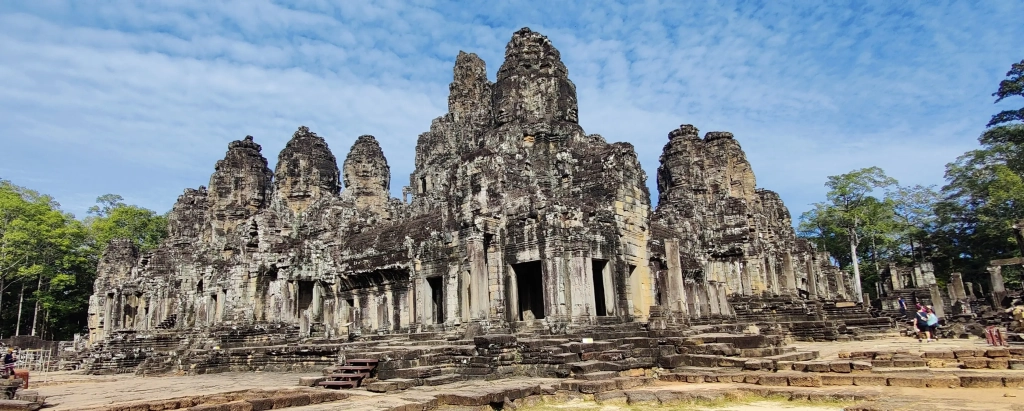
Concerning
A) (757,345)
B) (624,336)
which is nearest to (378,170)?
(624,336)

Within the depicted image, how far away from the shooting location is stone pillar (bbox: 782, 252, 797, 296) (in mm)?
27203

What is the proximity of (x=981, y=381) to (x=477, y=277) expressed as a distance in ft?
32.6

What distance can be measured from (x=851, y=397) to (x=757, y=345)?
193 inches

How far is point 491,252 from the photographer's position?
1585 centimetres

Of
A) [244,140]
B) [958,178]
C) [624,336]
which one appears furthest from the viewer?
[958,178]

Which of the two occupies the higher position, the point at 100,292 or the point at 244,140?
the point at 244,140

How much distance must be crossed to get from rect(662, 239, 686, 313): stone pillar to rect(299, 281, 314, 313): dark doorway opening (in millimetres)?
12046

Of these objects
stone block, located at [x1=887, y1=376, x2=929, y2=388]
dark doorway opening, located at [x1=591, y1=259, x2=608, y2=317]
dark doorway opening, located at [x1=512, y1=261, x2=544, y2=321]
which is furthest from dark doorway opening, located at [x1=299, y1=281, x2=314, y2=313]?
stone block, located at [x1=887, y1=376, x2=929, y2=388]

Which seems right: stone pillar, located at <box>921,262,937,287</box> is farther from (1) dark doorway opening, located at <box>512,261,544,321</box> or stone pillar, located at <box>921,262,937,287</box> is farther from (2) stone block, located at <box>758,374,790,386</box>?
(2) stone block, located at <box>758,374,790,386</box>

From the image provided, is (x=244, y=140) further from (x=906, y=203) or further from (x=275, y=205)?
(x=906, y=203)

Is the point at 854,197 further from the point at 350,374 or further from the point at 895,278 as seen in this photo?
the point at 350,374

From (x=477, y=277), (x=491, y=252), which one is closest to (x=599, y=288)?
(x=491, y=252)

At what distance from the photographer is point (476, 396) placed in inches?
Answer: 320

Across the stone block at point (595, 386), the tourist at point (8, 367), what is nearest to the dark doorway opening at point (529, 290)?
the stone block at point (595, 386)
